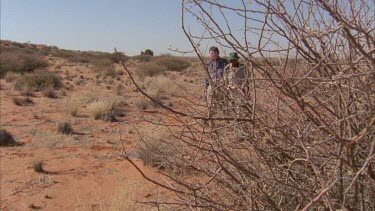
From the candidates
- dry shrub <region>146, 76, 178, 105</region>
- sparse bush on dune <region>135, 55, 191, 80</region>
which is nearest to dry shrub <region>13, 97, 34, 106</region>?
dry shrub <region>146, 76, 178, 105</region>

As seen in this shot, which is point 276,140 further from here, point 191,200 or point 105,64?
point 105,64

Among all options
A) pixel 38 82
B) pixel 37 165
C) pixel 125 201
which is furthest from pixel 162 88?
pixel 125 201

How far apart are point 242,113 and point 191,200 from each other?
0.62 metres

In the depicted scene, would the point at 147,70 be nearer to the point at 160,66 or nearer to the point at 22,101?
the point at 160,66

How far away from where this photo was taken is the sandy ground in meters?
5.98

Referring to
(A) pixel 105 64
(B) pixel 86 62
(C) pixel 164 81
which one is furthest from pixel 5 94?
(B) pixel 86 62

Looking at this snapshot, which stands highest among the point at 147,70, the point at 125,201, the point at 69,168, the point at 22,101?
the point at 147,70

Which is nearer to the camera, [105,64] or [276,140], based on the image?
[276,140]

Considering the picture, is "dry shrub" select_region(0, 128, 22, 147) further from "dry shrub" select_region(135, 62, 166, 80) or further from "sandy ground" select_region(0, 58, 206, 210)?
"dry shrub" select_region(135, 62, 166, 80)

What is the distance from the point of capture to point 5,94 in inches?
684

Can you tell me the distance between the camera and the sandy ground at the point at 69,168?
19.6 feet

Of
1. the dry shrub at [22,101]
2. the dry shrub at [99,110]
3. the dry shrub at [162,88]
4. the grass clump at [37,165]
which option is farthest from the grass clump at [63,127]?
the dry shrub at [162,88]

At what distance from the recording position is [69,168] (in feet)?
25.5

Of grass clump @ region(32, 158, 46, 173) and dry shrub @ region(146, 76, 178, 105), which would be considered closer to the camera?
grass clump @ region(32, 158, 46, 173)
